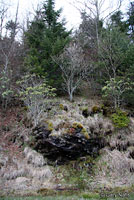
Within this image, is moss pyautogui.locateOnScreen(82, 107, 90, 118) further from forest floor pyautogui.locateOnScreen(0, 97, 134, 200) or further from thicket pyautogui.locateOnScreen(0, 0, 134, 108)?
forest floor pyautogui.locateOnScreen(0, 97, 134, 200)

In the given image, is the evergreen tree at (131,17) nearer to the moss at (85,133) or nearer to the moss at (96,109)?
the moss at (96,109)

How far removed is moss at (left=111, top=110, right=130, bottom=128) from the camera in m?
7.05

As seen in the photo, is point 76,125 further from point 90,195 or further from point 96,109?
point 90,195

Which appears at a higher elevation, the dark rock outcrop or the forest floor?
the dark rock outcrop

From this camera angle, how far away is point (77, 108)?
8086mm

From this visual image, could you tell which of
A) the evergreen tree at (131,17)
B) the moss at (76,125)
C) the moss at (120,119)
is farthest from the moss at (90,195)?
the evergreen tree at (131,17)

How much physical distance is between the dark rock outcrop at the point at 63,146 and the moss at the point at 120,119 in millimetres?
1702

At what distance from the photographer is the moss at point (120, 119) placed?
23.1ft

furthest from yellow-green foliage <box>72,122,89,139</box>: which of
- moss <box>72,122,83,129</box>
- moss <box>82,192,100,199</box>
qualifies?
moss <box>82,192,100,199</box>

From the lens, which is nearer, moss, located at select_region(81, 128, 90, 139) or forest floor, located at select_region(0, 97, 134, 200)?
forest floor, located at select_region(0, 97, 134, 200)

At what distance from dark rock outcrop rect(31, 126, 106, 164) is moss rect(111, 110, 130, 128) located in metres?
1.70

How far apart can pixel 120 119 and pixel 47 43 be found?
667 centimetres

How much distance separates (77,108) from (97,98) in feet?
7.37

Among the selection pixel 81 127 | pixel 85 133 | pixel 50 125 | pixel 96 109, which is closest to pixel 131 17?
pixel 96 109
